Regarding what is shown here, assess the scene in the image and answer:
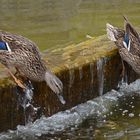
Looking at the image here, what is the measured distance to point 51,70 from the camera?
26.6ft

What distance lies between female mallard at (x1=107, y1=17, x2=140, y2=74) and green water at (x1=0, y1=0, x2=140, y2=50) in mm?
2852

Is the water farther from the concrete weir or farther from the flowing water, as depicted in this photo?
the concrete weir

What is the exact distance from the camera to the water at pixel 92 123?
748 centimetres

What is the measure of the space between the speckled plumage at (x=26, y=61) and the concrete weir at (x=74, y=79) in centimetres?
20

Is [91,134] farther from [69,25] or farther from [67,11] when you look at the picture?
[67,11]

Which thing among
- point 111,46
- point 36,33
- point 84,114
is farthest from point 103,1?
point 84,114

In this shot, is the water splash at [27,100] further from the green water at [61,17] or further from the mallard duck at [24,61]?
the green water at [61,17]

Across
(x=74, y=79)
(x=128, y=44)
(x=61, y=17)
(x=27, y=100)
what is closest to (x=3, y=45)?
(x=27, y=100)

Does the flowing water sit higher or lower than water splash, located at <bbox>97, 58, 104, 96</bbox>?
lower

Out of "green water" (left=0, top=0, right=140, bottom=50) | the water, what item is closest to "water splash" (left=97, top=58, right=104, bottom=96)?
the water

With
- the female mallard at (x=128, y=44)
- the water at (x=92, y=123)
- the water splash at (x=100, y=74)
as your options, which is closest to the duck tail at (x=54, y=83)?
the water at (x=92, y=123)

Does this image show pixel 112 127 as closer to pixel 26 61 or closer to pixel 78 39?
pixel 26 61

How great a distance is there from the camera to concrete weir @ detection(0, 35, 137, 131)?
7477 millimetres

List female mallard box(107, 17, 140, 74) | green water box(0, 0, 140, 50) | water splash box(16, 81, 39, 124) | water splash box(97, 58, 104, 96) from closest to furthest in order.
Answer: water splash box(16, 81, 39, 124) < water splash box(97, 58, 104, 96) < female mallard box(107, 17, 140, 74) < green water box(0, 0, 140, 50)
